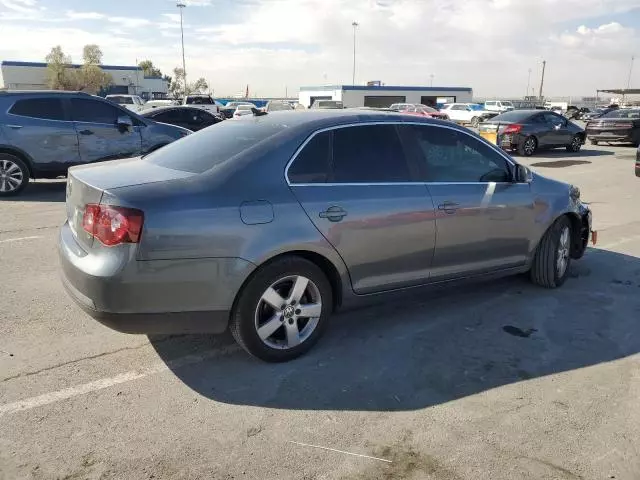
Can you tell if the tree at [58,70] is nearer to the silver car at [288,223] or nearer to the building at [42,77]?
the building at [42,77]

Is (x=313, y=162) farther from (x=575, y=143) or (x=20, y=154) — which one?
(x=575, y=143)

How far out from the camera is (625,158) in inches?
669

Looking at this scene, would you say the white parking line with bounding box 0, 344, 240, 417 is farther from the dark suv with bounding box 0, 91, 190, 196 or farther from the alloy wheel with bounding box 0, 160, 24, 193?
the alloy wheel with bounding box 0, 160, 24, 193

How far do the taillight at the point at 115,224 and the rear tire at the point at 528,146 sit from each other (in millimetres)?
15943

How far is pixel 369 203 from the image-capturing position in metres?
3.75

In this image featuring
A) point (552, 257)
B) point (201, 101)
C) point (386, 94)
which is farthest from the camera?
point (386, 94)

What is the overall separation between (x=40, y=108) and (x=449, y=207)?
8083 millimetres

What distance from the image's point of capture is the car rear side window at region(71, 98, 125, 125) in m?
9.63

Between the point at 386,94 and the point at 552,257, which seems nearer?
the point at 552,257

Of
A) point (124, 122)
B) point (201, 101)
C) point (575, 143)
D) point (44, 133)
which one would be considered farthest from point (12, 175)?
point (201, 101)

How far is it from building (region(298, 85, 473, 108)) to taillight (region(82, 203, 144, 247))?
61093 mm

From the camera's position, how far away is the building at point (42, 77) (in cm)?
7606

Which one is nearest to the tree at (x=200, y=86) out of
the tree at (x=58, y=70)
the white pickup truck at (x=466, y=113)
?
the tree at (x=58, y=70)

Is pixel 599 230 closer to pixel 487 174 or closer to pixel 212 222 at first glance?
pixel 487 174
